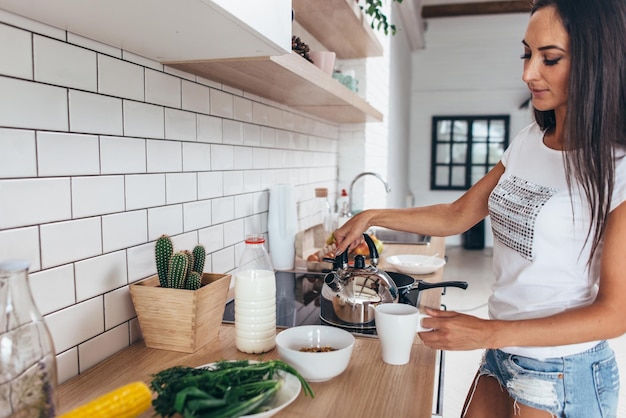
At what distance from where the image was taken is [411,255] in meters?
2.35

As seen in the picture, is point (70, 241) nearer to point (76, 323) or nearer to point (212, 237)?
point (76, 323)

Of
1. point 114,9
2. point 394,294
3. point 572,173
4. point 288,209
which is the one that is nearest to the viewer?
point 114,9

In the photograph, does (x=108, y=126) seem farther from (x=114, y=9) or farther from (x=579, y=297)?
(x=579, y=297)

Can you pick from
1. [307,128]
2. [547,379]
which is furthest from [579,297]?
[307,128]

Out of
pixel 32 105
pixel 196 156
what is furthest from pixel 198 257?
pixel 32 105

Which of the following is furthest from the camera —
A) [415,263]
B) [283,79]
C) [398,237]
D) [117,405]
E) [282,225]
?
[398,237]

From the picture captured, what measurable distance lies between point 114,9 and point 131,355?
0.79 meters

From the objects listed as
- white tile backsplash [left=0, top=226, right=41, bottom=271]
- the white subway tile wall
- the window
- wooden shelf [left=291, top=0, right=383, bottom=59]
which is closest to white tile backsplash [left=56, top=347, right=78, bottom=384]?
the white subway tile wall

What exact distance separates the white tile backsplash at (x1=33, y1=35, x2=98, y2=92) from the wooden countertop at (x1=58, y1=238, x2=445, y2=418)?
24.8 inches

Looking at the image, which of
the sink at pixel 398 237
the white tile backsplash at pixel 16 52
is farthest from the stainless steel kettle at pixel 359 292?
the sink at pixel 398 237

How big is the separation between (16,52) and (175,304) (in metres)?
0.62

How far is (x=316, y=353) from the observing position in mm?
1072

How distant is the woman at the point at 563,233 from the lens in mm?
1057

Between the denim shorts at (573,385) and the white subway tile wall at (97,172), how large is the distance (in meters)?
1.00
